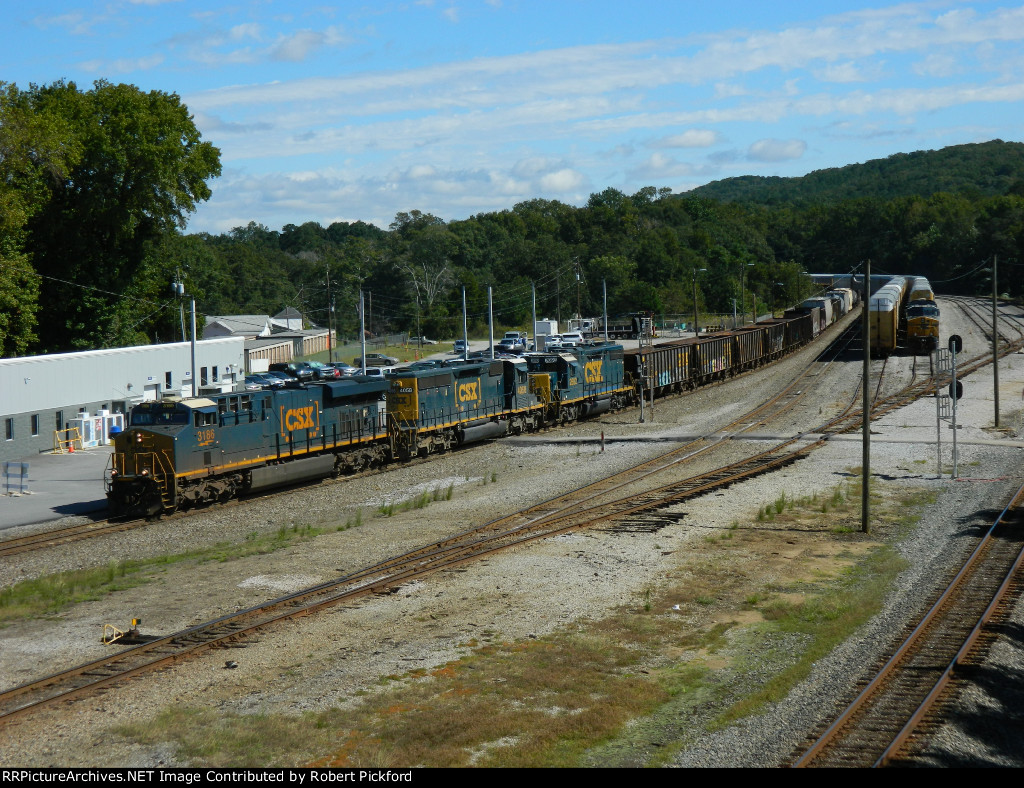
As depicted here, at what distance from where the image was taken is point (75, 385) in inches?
1777

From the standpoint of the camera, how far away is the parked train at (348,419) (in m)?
27.6

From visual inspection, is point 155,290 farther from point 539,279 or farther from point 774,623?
point 539,279

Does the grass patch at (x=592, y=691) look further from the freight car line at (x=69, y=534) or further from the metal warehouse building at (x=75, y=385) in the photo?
the metal warehouse building at (x=75, y=385)

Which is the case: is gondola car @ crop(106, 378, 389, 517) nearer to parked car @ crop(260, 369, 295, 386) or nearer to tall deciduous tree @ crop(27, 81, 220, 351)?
tall deciduous tree @ crop(27, 81, 220, 351)

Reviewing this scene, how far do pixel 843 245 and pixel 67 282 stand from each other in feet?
521

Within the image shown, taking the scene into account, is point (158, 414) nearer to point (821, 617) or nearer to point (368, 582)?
point (368, 582)

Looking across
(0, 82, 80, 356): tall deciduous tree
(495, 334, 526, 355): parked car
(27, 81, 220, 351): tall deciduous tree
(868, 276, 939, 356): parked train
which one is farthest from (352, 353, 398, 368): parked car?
(868, 276, 939, 356): parked train

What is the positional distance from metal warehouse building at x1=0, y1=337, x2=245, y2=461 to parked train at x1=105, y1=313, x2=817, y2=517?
492 inches

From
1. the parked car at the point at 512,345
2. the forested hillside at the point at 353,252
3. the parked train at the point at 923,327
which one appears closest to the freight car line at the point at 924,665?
the forested hillside at the point at 353,252

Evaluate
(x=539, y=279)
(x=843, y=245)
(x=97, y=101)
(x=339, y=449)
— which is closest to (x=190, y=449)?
(x=339, y=449)

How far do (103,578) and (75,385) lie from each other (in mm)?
27033

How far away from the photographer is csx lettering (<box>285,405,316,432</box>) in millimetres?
31609

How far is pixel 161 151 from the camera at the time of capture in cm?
5609

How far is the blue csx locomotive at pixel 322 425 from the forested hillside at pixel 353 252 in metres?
16.0
